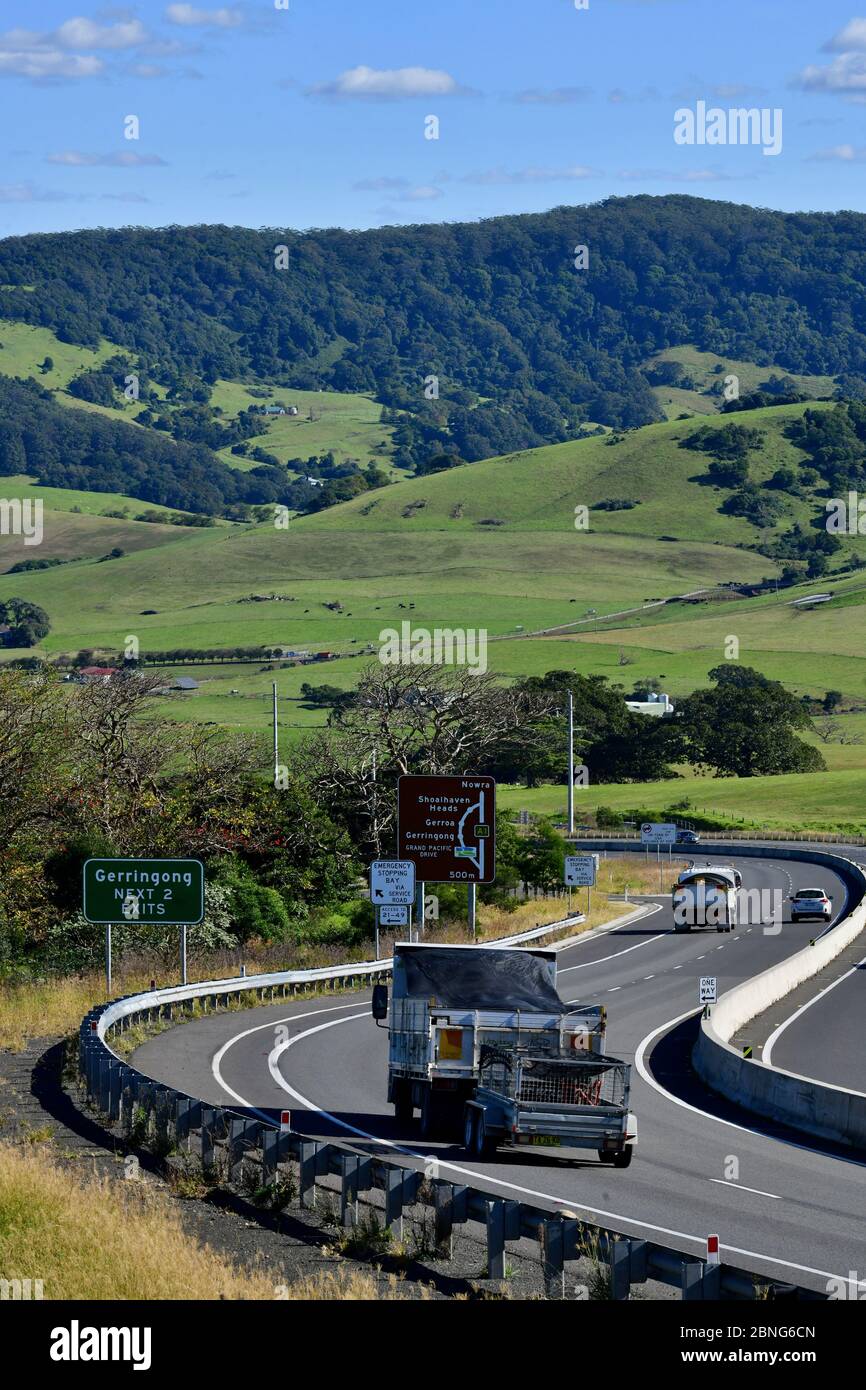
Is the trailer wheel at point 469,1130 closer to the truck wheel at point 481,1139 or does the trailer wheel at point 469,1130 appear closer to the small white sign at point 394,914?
the truck wheel at point 481,1139

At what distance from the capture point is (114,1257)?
12.7m

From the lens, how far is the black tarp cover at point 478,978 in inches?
886

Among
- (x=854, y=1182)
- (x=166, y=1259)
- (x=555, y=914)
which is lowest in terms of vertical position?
(x=555, y=914)

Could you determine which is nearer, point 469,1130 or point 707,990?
point 469,1130

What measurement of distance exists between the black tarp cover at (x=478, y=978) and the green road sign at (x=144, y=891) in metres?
11.3

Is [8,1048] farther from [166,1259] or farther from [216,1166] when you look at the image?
[166,1259]

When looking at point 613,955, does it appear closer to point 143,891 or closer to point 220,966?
point 220,966

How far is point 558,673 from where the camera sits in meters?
137

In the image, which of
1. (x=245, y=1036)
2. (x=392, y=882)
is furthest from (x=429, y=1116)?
(x=392, y=882)

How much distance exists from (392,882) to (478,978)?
54.7 ft

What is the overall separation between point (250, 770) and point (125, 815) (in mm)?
8941

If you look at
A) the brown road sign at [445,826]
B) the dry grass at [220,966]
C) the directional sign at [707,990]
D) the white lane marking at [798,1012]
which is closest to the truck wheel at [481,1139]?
the white lane marking at [798,1012]
